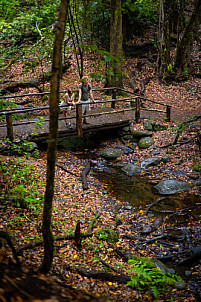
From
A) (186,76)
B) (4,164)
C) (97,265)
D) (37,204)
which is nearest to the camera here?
(97,265)

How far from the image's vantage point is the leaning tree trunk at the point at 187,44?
16027mm

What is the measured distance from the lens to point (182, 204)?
24.5 feet

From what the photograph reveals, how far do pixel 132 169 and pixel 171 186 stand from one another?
1819 millimetres

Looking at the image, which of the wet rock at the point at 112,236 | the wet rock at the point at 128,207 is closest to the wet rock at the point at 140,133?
the wet rock at the point at 128,207

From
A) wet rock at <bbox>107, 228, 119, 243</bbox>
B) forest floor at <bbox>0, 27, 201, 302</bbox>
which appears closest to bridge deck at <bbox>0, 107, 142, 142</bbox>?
forest floor at <bbox>0, 27, 201, 302</bbox>

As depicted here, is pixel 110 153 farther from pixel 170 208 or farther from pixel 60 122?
pixel 170 208

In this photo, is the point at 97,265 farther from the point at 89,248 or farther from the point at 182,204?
the point at 182,204

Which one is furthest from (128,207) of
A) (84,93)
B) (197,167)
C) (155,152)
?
(84,93)

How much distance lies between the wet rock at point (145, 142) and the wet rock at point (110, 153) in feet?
3.31

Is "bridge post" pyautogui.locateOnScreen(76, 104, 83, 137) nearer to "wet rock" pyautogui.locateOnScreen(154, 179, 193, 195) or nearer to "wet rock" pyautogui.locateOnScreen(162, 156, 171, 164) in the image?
"wet rock" pyautogui.locateOnScreen(162, 156, 171, 164)

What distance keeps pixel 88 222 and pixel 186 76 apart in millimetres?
14445

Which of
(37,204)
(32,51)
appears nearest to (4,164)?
(37,204)

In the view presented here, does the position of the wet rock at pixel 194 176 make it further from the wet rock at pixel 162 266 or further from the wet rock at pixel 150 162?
the wet rock at pixel 162 266

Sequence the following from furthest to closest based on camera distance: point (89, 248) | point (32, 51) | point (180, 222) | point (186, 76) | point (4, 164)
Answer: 1. point (186, 76)
2. point (32, 51)
3. point (4, 164)
4. point (180, 222)
5. point (89, 248)
